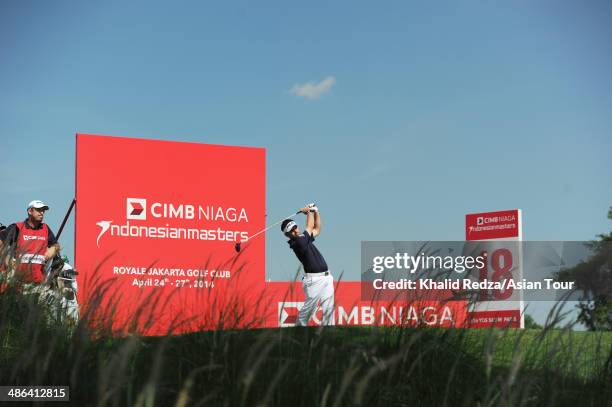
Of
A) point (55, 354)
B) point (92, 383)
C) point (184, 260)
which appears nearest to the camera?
point (92, 383)

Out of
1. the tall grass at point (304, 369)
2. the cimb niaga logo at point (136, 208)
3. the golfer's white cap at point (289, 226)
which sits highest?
the cimb niaga logo at point (136, 208)

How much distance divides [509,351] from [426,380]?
318cm

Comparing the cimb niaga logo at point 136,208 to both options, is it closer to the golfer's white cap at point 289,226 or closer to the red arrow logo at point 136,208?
the red arrow logo at point 136,208

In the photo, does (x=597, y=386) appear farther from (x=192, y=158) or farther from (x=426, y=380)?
(x=192, y=158)

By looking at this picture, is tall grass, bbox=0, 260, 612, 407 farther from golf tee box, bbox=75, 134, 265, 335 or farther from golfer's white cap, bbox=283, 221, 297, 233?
golf tee box, bbox=75, 134, 265, 335

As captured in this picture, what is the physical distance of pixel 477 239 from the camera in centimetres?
2514

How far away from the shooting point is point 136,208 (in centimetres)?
1856

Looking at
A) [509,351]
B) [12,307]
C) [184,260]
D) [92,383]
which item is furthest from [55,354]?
[184,260]

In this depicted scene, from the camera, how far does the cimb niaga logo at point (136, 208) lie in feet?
60.6

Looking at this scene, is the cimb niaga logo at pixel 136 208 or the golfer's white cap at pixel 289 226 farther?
the cimb niaga logo at pixel 136 208

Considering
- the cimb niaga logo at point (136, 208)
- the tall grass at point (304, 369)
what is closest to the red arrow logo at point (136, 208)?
the cimb niaga logo at point (136, 208)

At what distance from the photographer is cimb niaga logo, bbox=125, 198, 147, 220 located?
1847 cm

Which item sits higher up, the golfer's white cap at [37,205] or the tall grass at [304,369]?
the golfer's white cap at [37,205]

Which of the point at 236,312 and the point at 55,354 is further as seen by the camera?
the point at 236,312
